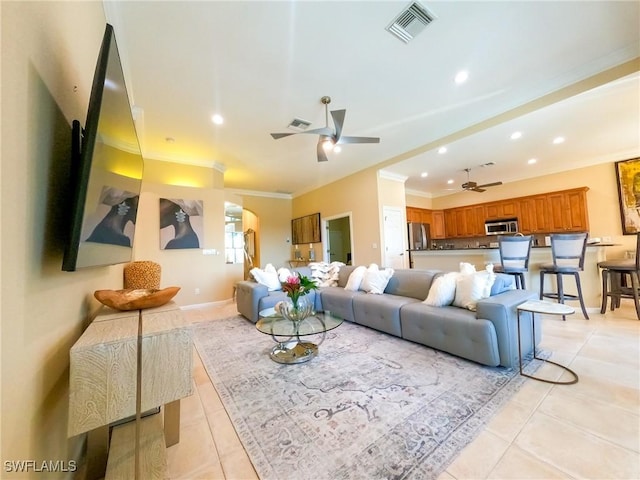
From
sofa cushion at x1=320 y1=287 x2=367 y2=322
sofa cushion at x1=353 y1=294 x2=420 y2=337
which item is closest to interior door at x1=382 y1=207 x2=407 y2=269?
sofa cushion at x1=320 y1=287 x2=367 y2=322

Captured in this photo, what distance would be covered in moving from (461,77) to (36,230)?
394 centimetres

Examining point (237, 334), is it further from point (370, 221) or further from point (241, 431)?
point (370, 221)

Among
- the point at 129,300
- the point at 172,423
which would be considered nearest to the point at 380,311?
the point at 172,423

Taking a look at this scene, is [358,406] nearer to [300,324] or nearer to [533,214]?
[300,324]

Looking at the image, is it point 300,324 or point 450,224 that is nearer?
point 300,324

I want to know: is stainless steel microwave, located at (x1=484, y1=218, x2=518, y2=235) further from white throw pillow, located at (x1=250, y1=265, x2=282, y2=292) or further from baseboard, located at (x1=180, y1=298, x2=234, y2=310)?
baseboard, located at (x1=180, y1=298, x2=234, y2=310)

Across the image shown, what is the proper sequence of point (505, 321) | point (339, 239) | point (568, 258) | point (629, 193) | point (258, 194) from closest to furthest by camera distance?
point (505, 321) → point (568, 258) → point (629, 193) → point (258, 194) → point (339, 239)

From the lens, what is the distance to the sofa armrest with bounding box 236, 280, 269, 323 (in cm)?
375

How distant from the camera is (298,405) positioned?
180 cm

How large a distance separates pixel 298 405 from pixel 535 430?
1533 mm

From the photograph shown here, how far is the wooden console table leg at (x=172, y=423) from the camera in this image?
58.7 inches

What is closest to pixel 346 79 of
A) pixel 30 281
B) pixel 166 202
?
pixel 30 281

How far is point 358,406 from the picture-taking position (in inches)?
69.6
